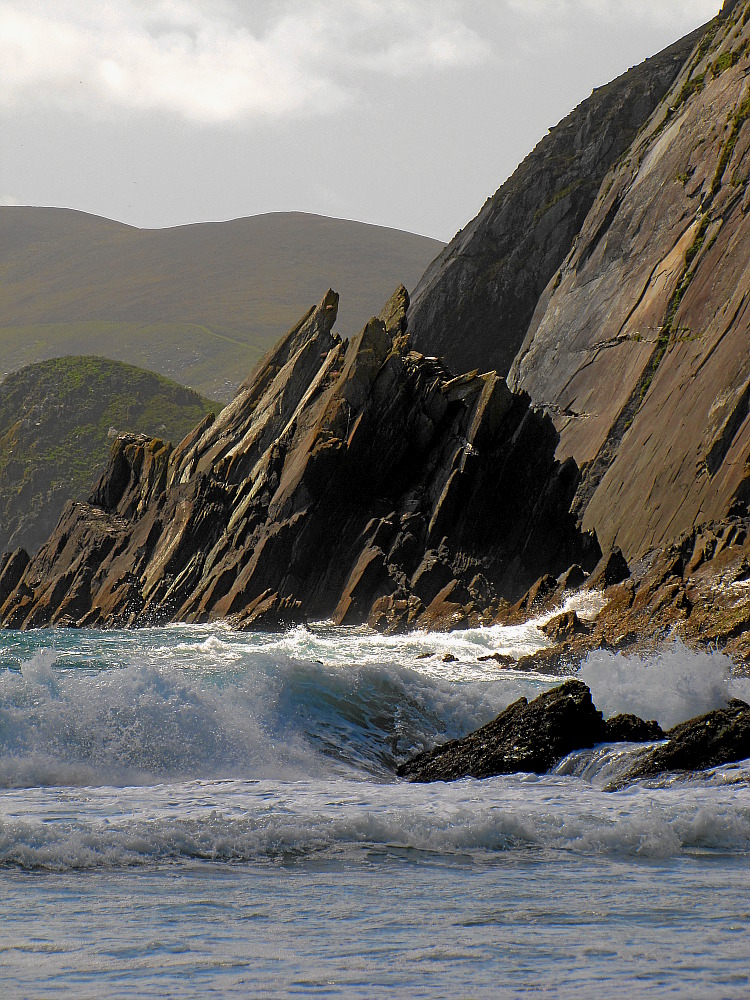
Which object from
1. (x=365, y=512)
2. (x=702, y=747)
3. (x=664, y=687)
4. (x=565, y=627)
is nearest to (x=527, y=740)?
(x=702, y=747)

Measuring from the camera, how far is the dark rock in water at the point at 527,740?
13.1 metres

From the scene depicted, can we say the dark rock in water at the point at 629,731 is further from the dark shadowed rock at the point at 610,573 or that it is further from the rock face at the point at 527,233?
the rock face at the point at 527,233

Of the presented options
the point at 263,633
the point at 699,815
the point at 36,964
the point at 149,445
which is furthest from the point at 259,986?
the point at 149,445

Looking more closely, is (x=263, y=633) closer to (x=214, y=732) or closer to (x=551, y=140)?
(x=214, y=732)

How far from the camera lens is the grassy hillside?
10350 centimetres

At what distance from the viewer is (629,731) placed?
552 inches

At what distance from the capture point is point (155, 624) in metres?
42.4

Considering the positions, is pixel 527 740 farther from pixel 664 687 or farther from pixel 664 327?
pixel 664 327

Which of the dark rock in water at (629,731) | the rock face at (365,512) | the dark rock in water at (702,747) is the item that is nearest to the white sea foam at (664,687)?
the dark rock in water at (629,731)

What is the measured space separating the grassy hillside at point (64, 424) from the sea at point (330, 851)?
293 ft

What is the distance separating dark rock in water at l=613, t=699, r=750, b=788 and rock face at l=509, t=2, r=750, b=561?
21874 mm

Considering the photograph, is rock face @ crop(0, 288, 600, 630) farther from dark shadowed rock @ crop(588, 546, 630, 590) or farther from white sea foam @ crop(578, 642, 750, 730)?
white sea foam @ crop(578, 642, 750, 730)

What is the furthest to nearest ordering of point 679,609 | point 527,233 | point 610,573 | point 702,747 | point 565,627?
point 527,233 < point 610,573 < point 565,627 < point 679,609 < point 702,747

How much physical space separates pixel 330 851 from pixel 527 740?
4.59 m
